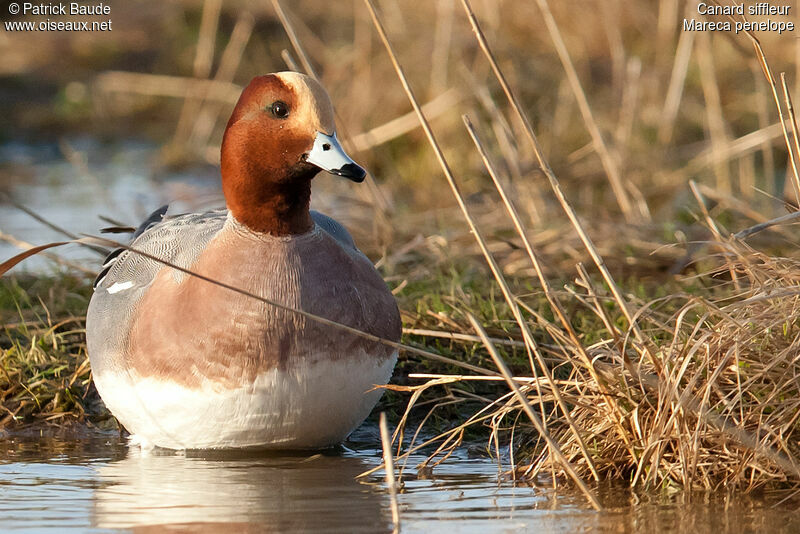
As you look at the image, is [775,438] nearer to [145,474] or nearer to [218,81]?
[145,474]

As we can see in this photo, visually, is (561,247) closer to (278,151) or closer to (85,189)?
(278,151)

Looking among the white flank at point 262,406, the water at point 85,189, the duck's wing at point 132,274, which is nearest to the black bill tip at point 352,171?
the white flank at point 262,406

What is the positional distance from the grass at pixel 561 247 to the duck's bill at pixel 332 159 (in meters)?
0.27

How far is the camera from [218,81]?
865 cm

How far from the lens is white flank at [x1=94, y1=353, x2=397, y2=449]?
146 inches

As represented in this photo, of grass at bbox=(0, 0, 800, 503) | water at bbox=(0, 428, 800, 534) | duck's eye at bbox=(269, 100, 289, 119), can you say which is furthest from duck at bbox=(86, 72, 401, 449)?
grass at bbox=(0, 0, 800, 503)

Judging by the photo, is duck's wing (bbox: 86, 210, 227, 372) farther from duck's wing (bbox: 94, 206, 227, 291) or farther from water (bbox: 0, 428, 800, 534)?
water (bbox: 0, 428, 800, 534)

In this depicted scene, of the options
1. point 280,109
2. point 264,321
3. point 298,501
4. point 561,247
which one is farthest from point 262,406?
point 561,247

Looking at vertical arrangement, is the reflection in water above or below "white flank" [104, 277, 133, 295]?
below

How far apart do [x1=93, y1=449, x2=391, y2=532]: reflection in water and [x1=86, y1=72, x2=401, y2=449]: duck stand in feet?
0.28

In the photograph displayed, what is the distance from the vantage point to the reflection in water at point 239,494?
3.20m

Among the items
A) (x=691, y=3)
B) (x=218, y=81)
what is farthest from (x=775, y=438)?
(x=218, y=81)

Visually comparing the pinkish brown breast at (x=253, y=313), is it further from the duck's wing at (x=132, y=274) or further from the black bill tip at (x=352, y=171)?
the black bill tip at (x=352, y=171)

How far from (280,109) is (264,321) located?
2.20 feet
